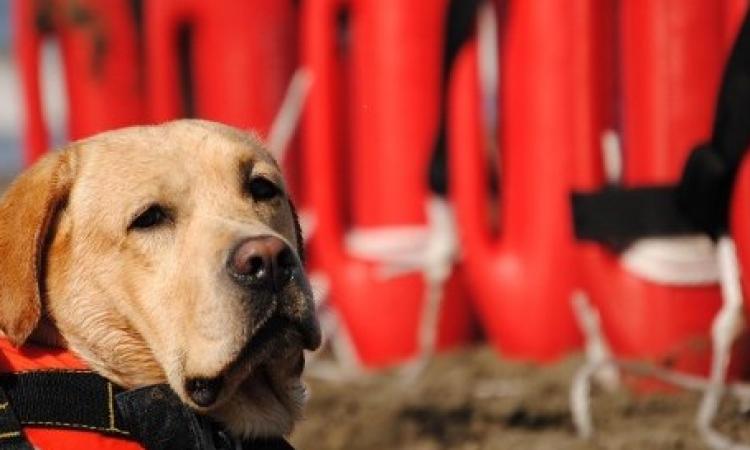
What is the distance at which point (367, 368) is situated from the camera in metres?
Answer: 5.39

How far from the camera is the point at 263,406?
109 inches

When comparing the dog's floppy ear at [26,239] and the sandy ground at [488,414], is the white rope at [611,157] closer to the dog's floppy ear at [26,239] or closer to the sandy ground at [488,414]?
the sandy ground at [488,414]

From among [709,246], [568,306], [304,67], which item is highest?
[304,67]

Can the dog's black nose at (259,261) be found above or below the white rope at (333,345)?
above

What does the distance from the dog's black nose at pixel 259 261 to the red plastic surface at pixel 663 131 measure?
2.08 metres

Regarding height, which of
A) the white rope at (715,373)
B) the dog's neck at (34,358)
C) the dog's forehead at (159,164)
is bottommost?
the white rope at (715,373)

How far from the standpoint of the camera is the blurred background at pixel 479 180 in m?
4.30

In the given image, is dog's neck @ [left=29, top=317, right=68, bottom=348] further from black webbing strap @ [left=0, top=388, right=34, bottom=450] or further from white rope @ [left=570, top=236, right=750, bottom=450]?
white rope @ [left=570, top=236, right=750, bottom=450]

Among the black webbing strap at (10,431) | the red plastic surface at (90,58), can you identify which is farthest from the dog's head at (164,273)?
the red plastic surface at (90,58)

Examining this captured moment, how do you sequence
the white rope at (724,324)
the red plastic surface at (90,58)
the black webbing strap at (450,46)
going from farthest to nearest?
1. the red plastic surface at (90,58)
2. the black webbing strap at (450,46)
3. the white rope at (724,324)

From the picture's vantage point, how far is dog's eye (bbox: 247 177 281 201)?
2.88 m

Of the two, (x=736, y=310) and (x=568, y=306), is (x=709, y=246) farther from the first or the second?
(x=568, y=306)

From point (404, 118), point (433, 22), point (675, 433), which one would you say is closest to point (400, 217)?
point (404, 118)

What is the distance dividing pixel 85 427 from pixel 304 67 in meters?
3.25
